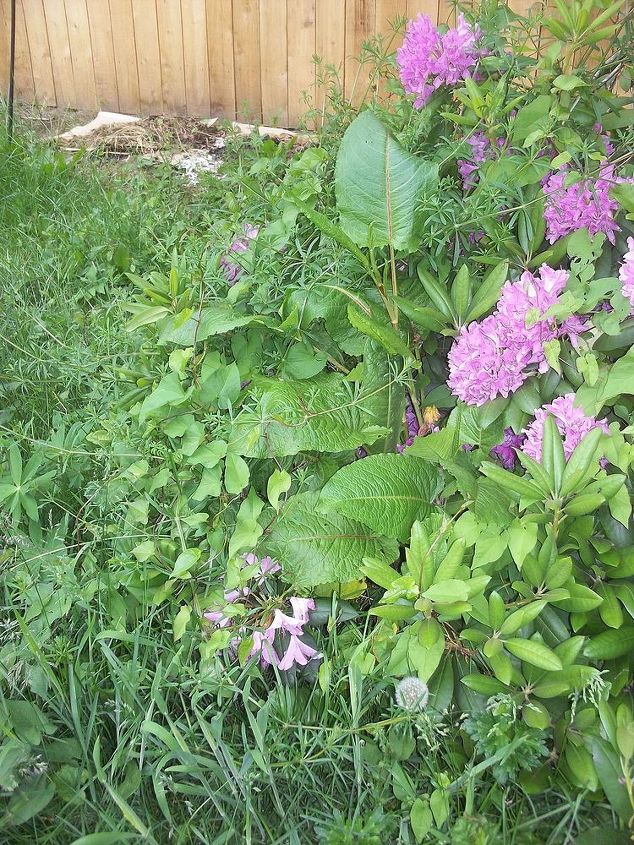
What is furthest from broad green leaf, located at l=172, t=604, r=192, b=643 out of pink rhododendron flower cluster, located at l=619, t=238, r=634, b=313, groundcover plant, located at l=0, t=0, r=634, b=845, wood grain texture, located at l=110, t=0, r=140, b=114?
wood grain texture, located at l=110, t=0, r=140, b=114

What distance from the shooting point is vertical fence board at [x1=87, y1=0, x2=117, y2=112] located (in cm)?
566

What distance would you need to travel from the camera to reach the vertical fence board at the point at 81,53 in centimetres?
575

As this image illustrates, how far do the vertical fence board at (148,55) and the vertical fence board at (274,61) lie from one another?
1.02m

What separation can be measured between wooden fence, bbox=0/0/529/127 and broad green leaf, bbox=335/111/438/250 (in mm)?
2949

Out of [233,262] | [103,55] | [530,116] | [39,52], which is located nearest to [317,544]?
[233,262]

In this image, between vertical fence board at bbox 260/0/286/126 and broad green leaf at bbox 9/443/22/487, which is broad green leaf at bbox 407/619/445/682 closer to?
broad green leaf at bbox 9/443/22/487

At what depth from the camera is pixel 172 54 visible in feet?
17.8

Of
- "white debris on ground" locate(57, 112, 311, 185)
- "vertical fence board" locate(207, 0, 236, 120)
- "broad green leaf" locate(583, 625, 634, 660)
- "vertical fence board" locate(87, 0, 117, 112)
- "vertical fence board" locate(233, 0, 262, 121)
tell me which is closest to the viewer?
"broad green leaf" locate(583, 625, 634, 660)

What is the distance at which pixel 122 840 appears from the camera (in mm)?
1128

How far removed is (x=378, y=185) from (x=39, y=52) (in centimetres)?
572

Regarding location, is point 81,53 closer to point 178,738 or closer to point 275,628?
point 275,628

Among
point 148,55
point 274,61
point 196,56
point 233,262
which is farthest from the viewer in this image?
point 148,55

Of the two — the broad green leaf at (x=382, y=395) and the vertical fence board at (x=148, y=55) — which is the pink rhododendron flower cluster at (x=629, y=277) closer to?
the broad green leaf at (x=382, y=395)

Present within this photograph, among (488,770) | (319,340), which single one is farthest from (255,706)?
(319,340)
